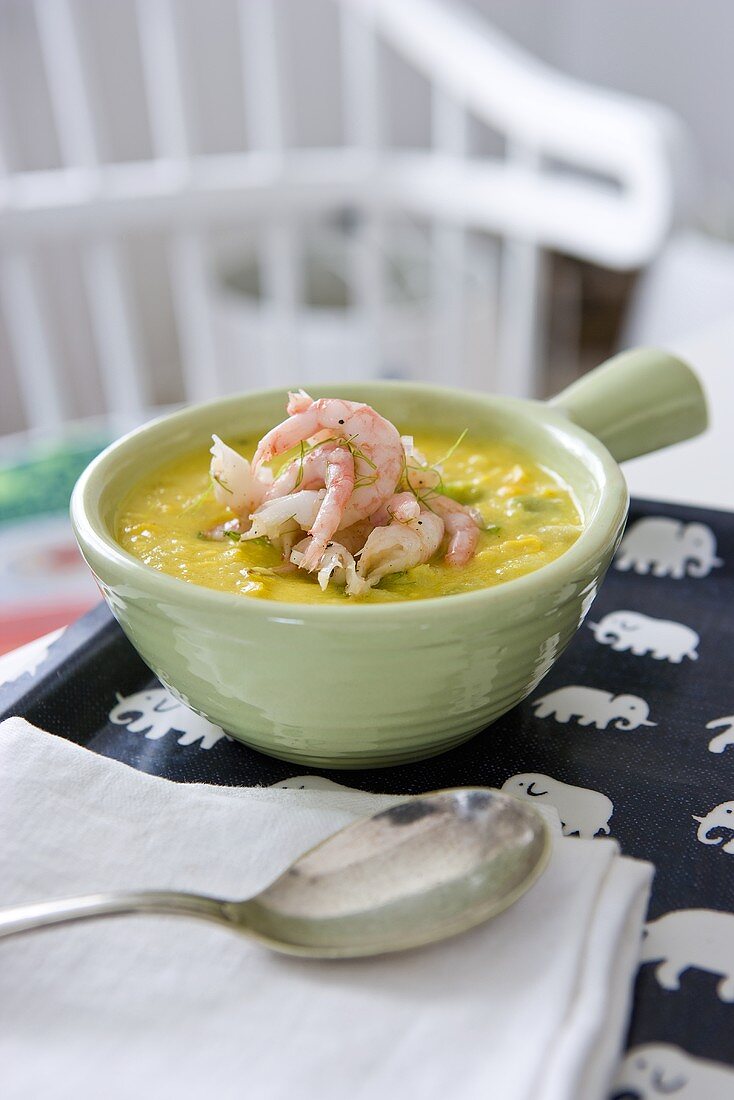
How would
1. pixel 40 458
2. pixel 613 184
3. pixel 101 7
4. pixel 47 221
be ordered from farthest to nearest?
1. pixel 613 184
2. pixel 101 7
3. pixel 47 221
4. pixel 40 458

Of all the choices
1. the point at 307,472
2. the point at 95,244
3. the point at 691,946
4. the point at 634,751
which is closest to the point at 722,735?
the point at 634,751

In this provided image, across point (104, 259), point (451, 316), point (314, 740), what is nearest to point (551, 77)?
point (451, 316)

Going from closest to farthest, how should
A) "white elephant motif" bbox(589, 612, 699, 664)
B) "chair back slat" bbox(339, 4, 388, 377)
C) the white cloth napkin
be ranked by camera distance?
the white cloth napkin
"white elephant motif" bbox(589, 612, 699, 664)
"chair back slat" bbox(339, 4, 388, 377)

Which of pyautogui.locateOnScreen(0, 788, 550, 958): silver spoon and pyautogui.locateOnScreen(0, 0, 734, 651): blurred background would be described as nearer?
pyautogui.locateOnScreen(0, 788, 550, 958): silver spoon

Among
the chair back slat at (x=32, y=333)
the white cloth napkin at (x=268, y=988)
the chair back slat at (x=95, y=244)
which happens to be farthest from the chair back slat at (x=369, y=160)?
the white cloth napkin at (x=268, y=988)

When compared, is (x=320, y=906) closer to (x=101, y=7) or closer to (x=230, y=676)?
(x=230, y=676)

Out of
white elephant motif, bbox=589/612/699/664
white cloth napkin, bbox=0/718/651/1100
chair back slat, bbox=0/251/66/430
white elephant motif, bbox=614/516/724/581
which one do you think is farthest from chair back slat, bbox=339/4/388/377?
white cloth napkin, bbox=0/718/651/1100

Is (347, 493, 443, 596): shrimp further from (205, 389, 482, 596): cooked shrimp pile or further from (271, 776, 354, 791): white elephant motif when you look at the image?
(271, 776, 354, 791): white elephant motif
